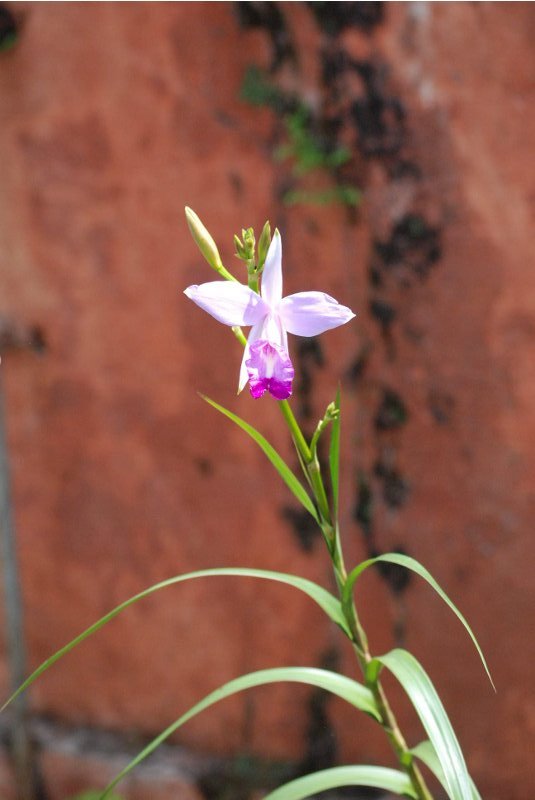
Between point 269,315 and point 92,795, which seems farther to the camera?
point 92,795

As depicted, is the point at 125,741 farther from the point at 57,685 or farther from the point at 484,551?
the point at 484,551

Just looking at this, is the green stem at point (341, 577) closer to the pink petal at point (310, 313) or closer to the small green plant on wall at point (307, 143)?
the pink petal at point (310, 313)

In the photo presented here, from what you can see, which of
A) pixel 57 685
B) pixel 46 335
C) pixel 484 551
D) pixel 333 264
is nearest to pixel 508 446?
pixel 484 551

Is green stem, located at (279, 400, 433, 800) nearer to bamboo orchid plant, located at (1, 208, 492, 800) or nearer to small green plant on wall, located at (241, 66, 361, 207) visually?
bamboo orchid plant, located at (1, 208, 492, 800)

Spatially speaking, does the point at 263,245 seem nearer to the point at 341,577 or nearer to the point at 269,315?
the point at 269,315

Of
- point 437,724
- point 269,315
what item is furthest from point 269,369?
point 437,724

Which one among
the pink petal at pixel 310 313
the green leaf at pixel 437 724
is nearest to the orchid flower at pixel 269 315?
the pink petal at pixel 310 313
